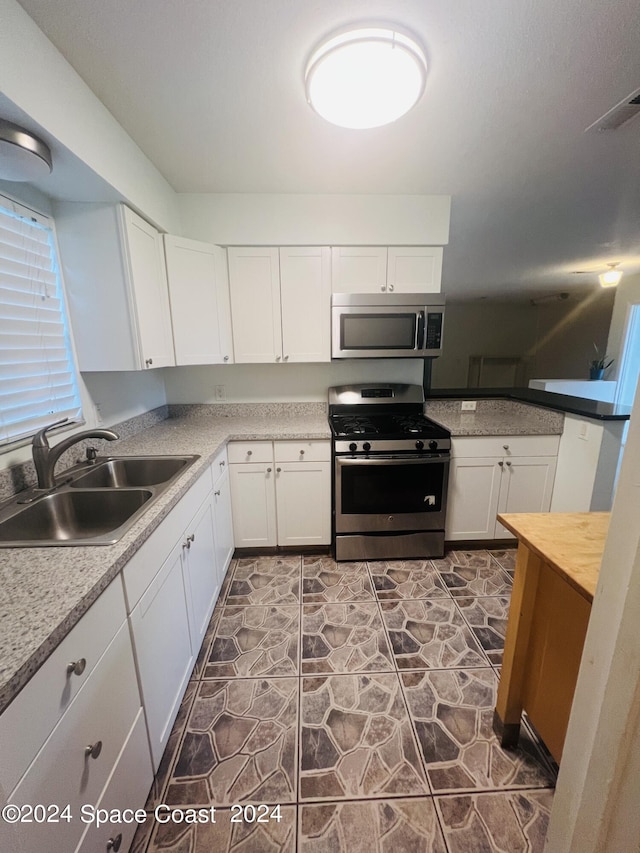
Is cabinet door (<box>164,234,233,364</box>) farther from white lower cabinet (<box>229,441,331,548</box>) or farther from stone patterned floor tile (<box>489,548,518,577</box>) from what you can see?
stone patterned floor tile (<box>489,548,518,577</box>)

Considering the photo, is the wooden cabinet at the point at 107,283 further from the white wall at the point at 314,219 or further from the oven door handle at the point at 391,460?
the oven door handle at the point at 391,460

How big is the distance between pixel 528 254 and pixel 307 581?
3.79 meters

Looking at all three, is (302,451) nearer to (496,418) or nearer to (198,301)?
(198,301)

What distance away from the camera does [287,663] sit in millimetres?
1559

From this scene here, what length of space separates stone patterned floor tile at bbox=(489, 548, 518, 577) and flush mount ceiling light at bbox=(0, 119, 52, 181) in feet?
10.4

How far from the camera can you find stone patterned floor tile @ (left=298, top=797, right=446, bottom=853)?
974 millimetres

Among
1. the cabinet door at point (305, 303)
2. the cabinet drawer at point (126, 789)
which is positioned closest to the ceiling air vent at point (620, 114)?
the cabinet door at point (305, 303)

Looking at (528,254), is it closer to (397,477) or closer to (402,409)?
(402,409)

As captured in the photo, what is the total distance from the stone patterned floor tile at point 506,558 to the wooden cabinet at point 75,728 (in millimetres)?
2258

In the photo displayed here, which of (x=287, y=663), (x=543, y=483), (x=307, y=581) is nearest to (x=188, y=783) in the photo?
(x=287, y=663)

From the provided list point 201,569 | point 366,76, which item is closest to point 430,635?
point 201,569

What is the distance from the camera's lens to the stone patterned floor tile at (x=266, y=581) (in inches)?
77.9

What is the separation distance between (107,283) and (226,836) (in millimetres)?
2275

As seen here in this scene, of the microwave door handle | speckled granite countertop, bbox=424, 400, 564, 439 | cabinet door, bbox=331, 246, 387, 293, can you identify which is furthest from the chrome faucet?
speckled granite countertop, bbox=424, 400, 564, 439
